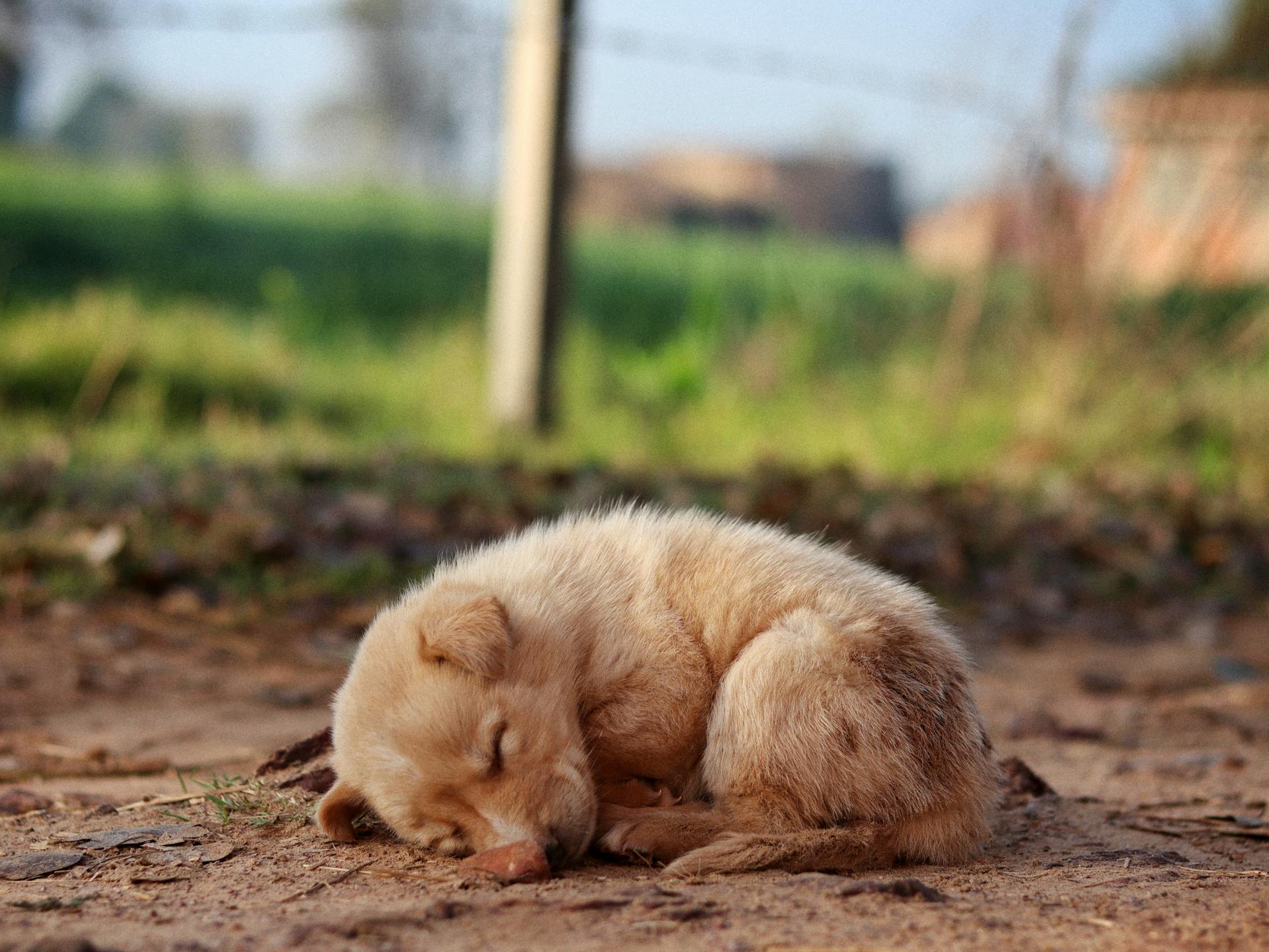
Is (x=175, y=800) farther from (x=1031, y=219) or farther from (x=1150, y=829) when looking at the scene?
(x=1031, y=219)

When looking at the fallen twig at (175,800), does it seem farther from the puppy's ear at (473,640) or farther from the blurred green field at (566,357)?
the blurred green field at (566,357)

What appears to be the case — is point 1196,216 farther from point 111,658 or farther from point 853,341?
point 111,658

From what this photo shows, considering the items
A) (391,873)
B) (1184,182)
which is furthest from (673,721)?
(1184,182)

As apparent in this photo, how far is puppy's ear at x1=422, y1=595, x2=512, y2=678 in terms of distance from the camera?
2.93 m

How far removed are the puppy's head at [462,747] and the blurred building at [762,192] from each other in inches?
415

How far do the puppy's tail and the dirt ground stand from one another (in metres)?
0.05

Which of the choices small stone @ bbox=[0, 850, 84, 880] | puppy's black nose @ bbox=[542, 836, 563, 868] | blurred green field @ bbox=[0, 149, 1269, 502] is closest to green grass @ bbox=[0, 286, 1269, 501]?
blurred green field @ bbox=[0, 149, 1269, 502]

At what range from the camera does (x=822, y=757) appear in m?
3.04

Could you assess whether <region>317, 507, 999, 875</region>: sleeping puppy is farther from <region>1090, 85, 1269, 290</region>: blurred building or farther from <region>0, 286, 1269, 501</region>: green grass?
<region>1090, 85, 1269, 290</region>: blurred building

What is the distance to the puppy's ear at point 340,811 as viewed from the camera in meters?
3.07

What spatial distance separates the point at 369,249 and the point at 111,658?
28.9ft

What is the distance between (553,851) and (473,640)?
515 mm

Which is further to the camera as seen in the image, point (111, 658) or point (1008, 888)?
point (111, 658)

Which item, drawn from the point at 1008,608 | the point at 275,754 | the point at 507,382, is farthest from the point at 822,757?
the point at 507,382
